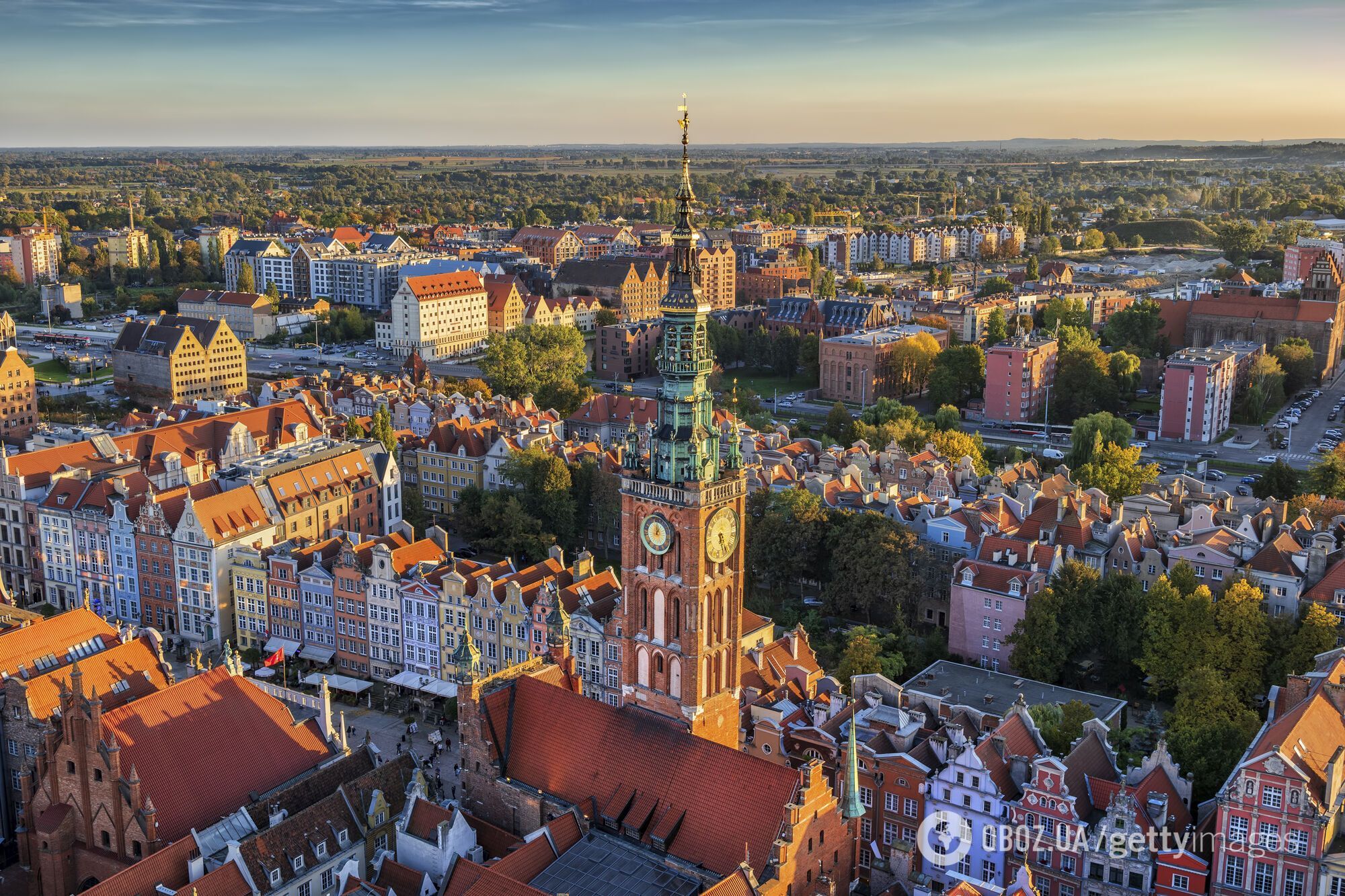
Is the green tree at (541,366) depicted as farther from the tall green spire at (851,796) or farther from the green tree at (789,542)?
the tall green spire at (851,796)

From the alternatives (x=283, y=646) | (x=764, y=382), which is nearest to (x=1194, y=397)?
(x=764, y=382)

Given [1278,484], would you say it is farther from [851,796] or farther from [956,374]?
[851,796]

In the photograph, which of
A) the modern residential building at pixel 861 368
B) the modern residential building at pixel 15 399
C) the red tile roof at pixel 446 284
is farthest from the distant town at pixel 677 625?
the red tile roof at pixel 446 284

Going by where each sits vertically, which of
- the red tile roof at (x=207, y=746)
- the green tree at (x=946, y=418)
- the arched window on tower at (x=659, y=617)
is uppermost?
the arched window on tower at (x=659, y=617)

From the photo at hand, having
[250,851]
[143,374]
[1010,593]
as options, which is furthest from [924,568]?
[143,374]

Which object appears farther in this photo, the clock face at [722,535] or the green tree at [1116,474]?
the green tree at [1116,474]

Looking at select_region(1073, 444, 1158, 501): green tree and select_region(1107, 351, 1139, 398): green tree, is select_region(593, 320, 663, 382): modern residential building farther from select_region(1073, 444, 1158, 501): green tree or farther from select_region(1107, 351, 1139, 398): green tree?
select_region(1073, 444, 1158, 501): green tree
